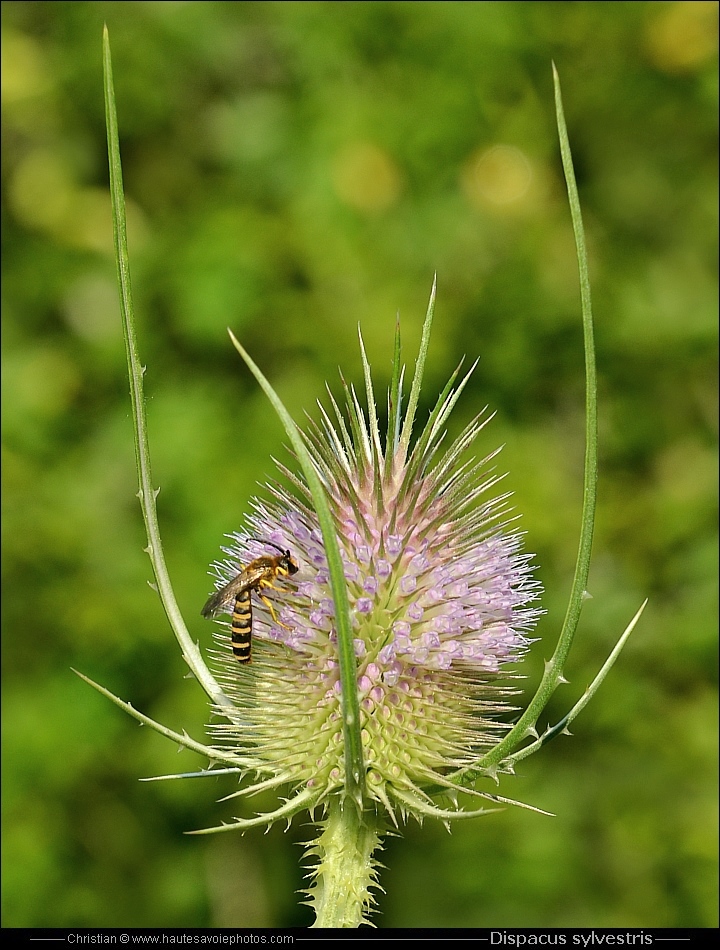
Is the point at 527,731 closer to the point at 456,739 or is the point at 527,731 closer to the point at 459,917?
the point at 456,739

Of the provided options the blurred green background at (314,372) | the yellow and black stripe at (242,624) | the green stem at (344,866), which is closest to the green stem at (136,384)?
the yellow and black stripe at (242,624)

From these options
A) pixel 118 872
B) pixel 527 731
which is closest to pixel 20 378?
pixel 118 872

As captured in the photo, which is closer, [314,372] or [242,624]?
[242,624]

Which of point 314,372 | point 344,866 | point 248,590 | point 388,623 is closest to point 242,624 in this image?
point 248,590

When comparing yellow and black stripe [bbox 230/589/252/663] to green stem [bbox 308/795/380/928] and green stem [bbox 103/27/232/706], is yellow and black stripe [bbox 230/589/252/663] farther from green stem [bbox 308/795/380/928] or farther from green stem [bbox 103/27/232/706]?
green stem [bbox 308/795/380/928]

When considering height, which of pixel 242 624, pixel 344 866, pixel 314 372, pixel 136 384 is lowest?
pixel 344 866

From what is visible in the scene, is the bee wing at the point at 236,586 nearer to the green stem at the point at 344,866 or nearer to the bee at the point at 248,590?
the bee at the point at 248,590

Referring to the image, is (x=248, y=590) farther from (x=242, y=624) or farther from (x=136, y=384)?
(x=136, y=384)
